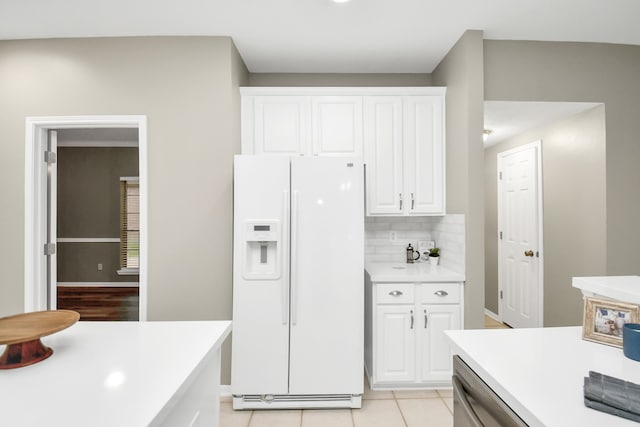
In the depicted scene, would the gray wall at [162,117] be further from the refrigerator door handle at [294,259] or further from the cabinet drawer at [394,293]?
the cabinet drawer at [394,293]

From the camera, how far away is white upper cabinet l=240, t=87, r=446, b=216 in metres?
2.86

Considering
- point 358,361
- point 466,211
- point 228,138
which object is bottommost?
point 358,361

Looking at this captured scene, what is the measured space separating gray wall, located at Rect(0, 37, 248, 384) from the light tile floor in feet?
2.31

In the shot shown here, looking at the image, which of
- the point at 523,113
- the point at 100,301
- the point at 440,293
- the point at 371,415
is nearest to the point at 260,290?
the point at 371,415

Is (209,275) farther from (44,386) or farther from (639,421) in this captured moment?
(639,421)

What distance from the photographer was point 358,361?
2.35m

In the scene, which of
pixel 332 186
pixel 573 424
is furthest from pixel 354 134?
pixel 573 424

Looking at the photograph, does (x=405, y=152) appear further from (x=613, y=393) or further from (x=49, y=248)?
(x=49, y=248)

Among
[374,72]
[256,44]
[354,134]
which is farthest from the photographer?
[374,72]

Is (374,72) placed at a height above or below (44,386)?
above

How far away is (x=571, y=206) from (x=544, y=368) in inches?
105

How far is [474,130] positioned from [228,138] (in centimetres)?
183

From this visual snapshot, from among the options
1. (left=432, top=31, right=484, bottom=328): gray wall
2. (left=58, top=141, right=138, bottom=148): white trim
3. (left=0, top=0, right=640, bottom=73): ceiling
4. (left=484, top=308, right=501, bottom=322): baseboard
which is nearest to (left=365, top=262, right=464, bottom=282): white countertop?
(left=432, top=31, right=484, bottom=328): gray wall

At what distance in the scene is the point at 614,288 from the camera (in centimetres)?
128
